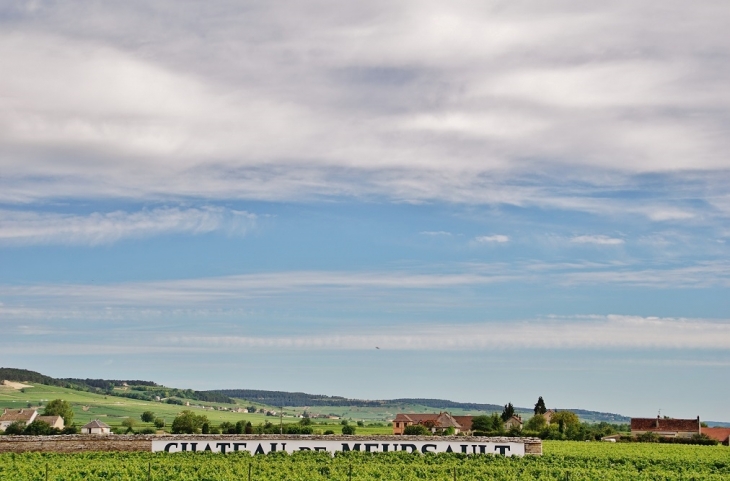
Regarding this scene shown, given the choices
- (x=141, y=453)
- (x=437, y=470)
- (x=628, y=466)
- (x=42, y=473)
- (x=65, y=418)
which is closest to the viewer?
(x=42, y=473)

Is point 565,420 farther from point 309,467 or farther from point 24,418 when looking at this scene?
point 24,418

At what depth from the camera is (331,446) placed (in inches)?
1895

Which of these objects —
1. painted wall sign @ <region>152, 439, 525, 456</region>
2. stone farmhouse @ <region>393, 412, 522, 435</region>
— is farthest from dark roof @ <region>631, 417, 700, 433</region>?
painted wall sign @ <region>152, 439, 525, 456</region>

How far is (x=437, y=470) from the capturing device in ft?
134

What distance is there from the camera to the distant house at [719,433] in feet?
401

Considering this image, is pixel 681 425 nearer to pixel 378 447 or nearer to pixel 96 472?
pixel 378 447

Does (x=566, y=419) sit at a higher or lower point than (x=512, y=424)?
higher

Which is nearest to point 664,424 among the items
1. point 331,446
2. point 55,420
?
point 55,420

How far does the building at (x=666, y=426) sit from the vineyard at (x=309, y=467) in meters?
86.0

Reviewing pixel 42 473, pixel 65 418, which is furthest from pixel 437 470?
pixel 65 418

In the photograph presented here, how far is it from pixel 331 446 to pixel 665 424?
334ft

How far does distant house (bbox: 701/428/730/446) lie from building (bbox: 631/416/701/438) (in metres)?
1.67

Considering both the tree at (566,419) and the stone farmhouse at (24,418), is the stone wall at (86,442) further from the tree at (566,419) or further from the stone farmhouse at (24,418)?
the stone farmhouse at (24,418)

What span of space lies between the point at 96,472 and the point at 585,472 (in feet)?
74.6
